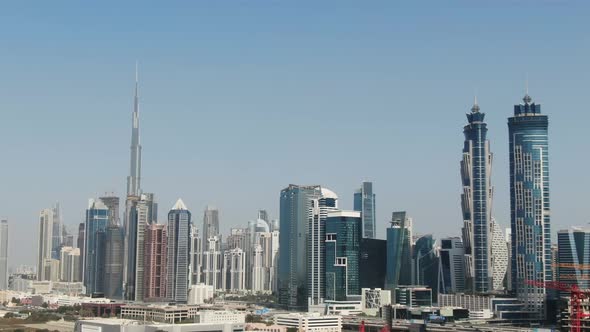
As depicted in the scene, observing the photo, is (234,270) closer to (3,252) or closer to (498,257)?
(3,252)

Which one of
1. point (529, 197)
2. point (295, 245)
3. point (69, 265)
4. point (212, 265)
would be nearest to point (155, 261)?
point (295, 245)

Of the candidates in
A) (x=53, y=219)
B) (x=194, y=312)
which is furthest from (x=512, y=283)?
(x=53, y=219)

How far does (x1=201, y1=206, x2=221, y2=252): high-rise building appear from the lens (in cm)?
9441

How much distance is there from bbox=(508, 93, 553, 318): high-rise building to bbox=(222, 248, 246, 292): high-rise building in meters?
36.5

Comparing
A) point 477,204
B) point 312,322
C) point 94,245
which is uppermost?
point 477,204

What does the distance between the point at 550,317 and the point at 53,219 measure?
207 ft

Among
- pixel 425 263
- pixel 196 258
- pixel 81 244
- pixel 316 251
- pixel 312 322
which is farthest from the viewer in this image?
pixel 81 244

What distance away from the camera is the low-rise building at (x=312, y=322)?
47.9 metres

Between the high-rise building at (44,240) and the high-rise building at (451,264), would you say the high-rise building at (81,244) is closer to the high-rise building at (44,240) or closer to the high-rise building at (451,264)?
the high-rise building at (44,240)

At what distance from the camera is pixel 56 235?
99.6 m

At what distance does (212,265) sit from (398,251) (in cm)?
2947

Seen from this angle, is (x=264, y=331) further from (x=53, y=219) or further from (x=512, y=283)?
(x=53, y=219)

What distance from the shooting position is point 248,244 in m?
91.4

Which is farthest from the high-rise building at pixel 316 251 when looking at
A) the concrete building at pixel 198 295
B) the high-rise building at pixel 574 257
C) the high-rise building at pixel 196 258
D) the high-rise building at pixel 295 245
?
the high-rise building at pixel 196 258
